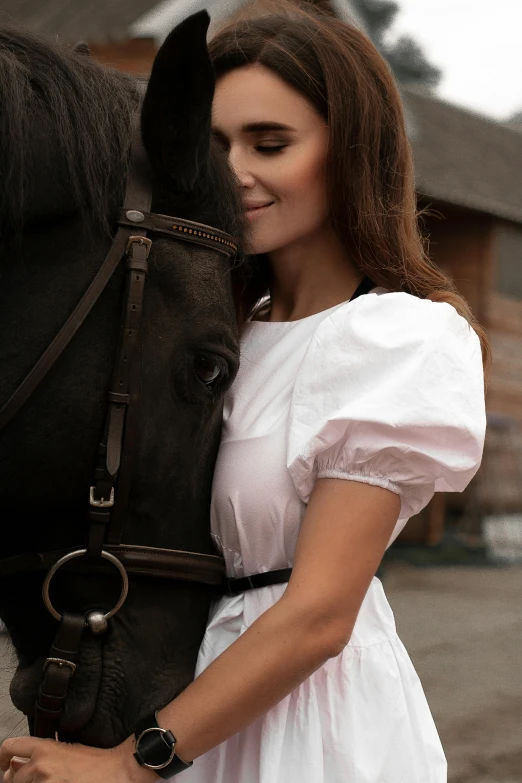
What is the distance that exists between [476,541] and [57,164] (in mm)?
11190

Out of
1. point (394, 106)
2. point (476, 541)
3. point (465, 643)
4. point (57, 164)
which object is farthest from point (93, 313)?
point (476, 541)

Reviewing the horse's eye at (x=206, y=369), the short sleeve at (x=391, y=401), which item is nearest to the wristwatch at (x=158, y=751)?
the short sleeve at (x=391, y=401)

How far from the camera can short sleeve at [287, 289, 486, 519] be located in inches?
55.3

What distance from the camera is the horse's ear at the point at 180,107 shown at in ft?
4.51

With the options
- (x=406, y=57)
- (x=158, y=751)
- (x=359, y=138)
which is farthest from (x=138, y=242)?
(x=406, y=57)

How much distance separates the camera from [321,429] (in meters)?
1.42

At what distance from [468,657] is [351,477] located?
5.73 meters

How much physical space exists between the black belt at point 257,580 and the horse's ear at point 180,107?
2.31ft

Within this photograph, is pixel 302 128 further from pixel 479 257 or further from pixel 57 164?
pixel 479 257

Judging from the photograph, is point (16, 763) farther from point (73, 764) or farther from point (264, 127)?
point (264, 127)

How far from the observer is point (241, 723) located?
1.34 metres

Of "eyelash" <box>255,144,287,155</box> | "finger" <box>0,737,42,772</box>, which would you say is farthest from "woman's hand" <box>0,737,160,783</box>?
"eyelash" <box>255,144,287,155</box>

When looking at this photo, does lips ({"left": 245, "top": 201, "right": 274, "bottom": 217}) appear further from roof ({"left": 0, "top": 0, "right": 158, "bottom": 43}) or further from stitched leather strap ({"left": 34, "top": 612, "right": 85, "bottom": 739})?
roof ({"left": 0, "top": 0, "right": 158, "bottom": 43})

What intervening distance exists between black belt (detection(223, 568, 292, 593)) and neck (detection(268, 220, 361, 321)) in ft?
1.88
